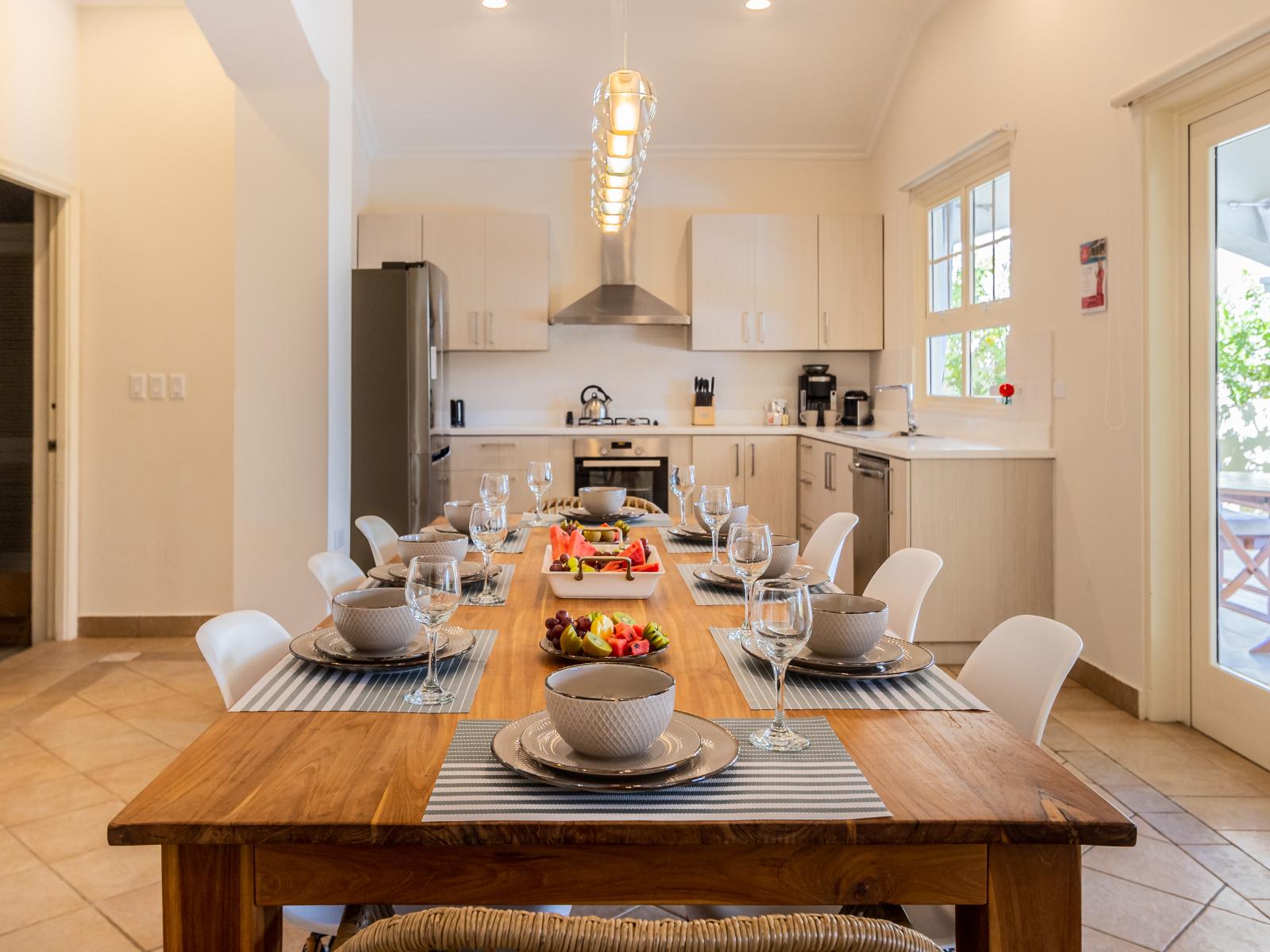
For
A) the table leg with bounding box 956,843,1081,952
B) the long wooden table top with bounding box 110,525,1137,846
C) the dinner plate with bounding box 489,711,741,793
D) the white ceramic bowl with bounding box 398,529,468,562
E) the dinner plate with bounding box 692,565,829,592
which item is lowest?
the table leg with bounding box 956,843,1081,952

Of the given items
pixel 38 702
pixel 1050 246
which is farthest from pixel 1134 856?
pixel 38 702

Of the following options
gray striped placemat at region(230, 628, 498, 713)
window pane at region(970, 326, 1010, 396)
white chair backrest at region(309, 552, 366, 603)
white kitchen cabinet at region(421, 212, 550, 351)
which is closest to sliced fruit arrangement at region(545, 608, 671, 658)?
gray striped placemat at region(230, 628, 498, 713)

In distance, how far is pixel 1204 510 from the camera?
3340mm

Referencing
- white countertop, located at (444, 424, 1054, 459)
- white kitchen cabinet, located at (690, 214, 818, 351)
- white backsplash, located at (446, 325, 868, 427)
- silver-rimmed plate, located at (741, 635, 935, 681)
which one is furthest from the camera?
white backsplash, located at (446, 325, 868, 427)

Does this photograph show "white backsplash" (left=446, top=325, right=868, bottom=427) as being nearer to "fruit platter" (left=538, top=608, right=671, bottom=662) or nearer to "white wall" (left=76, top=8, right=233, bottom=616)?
"white wall" (left=76, top=8, right=233, bottom=616)

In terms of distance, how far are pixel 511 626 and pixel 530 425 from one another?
470 cm

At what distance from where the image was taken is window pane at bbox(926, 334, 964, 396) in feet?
17.4

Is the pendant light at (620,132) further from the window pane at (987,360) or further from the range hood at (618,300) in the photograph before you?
the range hood at (618,300)

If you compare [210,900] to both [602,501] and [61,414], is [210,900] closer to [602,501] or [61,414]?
[602,501]

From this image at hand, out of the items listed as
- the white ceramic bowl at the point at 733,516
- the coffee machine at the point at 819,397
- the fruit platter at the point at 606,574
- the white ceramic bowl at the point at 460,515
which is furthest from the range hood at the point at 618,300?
the fruit platter at the point at 606,574

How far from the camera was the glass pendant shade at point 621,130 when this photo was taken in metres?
2.72

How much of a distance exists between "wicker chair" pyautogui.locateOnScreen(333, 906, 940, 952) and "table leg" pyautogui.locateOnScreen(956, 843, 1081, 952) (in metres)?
0.36

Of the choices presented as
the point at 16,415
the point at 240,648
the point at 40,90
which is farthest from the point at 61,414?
the point at 240,648

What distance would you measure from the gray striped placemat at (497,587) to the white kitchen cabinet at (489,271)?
3.94 meters
